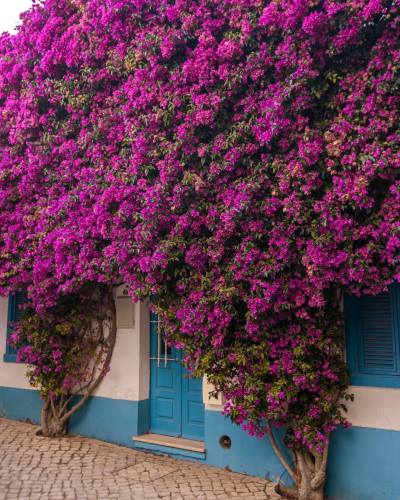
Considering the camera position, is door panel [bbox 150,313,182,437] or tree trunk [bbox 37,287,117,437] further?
tree trunk [bbox 37,287,117,437]

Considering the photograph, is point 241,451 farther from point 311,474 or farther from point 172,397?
point 172,397

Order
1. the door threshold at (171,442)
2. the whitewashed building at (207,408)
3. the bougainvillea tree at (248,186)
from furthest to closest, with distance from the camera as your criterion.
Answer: the door threshold at (171,442), the whitewashed building at (207,408), the bougainvillea tree at (248,186)

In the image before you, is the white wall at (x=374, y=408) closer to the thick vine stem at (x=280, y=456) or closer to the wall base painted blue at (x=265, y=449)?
the wall base painted blue at (x=265, y=449)

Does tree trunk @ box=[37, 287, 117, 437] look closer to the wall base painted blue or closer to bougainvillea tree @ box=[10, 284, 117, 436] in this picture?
bougainvillea tree @ box=[10, 284, 117, 436]

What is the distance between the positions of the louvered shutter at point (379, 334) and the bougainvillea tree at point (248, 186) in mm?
305

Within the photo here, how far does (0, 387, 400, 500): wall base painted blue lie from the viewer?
4188mm

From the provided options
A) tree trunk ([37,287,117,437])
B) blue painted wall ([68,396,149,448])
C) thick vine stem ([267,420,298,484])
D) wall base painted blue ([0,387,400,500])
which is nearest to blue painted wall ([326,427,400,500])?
wall base painted blue ([0,387,400,500])

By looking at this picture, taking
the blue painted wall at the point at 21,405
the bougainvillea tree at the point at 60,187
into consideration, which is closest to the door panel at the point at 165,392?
the bougainvillea tree at the point at 60,187

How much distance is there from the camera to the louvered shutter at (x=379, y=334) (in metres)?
4.32

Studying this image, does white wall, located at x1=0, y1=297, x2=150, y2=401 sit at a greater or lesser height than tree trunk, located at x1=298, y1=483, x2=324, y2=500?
greater

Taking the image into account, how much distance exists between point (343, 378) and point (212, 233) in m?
2.12

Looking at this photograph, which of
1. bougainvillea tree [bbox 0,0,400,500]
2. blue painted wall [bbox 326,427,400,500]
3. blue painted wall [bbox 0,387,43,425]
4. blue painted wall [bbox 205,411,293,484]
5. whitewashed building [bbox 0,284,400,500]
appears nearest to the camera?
bougainvillea tree [bbox 0,0,400,500]

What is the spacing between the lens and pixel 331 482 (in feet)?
14.6

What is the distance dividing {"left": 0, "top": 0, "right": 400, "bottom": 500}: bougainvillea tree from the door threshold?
4.02 feet
